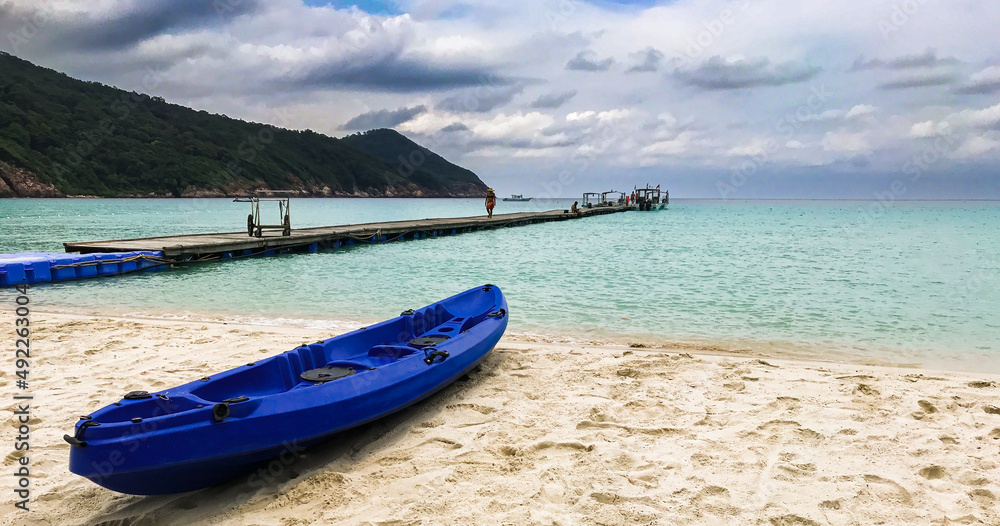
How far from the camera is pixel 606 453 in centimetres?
461

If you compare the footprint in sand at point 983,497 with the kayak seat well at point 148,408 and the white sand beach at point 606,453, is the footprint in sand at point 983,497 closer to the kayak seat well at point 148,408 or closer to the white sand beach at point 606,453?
the white sand beach at point 606,453

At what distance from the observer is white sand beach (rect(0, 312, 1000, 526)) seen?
3.75m

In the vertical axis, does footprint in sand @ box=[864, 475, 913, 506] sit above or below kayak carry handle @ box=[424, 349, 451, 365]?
below

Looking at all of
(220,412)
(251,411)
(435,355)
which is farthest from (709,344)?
(220,412)

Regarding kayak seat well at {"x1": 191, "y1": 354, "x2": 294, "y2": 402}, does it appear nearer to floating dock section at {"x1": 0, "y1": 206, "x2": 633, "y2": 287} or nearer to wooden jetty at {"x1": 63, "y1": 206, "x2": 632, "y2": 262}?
floating dock section at {"x1": 0, "y1": 206, "x2": 633, "y2": 287}

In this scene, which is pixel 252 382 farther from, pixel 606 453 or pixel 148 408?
pixel 606 453

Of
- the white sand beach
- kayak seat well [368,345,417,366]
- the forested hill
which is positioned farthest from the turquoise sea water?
the forested hill

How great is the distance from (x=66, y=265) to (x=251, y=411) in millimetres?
14701

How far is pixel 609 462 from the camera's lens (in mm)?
4457

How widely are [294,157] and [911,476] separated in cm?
16780

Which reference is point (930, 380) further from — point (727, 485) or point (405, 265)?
point (405, 265)

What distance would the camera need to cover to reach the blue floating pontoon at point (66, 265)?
14.1 m

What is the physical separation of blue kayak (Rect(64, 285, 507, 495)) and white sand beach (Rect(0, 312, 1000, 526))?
1.02 ft


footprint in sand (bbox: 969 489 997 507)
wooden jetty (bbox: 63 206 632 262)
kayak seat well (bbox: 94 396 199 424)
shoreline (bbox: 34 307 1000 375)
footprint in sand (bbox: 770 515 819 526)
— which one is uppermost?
wooden jetty (bbox: 63 206 632 262)
